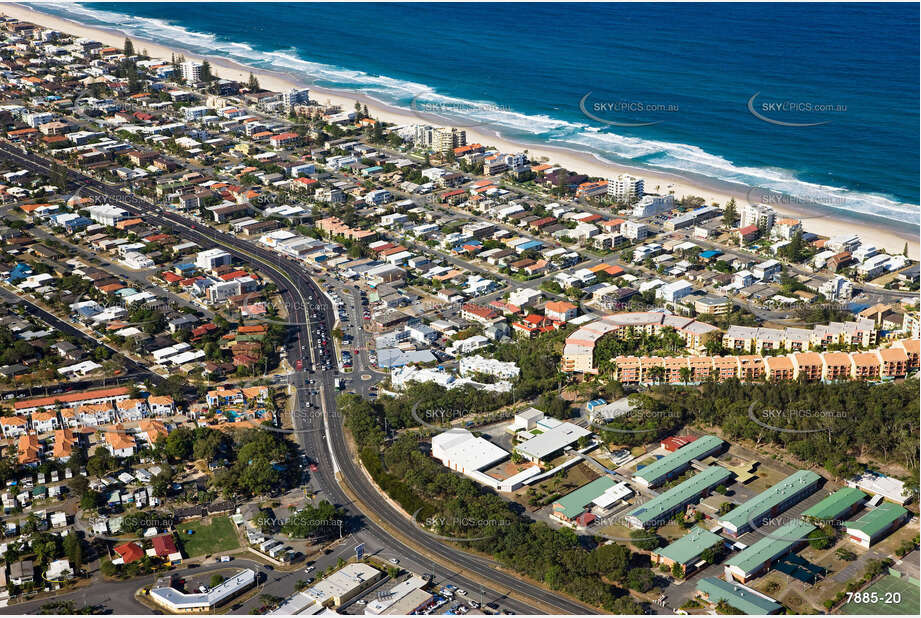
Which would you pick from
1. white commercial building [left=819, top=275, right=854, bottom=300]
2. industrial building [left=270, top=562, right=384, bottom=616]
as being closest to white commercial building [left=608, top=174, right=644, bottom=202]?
white commercial building [left=819, top=275, right=854, bottom=300]

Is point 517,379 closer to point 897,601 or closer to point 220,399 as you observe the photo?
point 220,399

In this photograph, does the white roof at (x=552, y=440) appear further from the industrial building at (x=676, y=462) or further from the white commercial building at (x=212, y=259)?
the white commercial building at (x=212, y=259)

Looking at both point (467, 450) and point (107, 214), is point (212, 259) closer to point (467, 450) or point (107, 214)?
point (107, 214)

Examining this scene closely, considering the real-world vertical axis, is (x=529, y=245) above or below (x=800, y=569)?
above

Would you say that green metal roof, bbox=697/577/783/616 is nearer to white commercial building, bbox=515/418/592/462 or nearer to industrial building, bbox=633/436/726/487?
industrial building, bbox=633/436/726/487

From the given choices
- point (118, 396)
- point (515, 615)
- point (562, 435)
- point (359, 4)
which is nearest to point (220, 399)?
point (118, 396)

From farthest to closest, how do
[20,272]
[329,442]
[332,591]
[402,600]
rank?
[20,272], [329,442], [332,591], [402,600]

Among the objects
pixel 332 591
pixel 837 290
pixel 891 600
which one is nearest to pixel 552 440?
pixel 332 591
